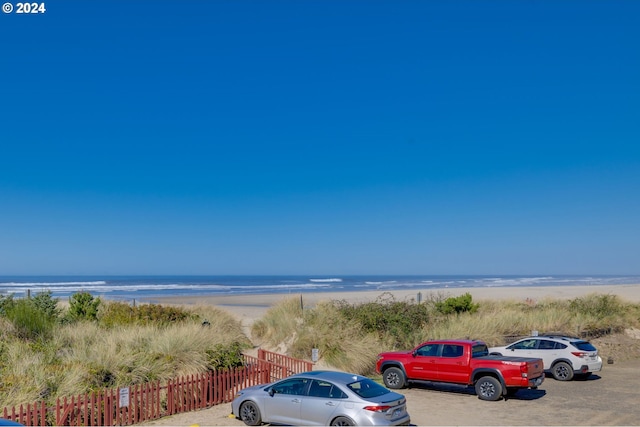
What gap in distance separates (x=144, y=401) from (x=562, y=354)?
14268mm

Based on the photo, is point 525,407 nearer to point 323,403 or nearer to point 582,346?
point 582,346

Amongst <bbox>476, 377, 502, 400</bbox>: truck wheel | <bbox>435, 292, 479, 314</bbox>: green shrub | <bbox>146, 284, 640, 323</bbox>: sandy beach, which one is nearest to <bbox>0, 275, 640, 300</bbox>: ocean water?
<bbox>146, 284, 640, 323</bbox>: sandy beach

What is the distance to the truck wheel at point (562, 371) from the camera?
1998 cm

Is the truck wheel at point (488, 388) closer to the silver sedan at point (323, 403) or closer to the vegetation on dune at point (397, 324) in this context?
the vegetation on dune at point (397, 324)

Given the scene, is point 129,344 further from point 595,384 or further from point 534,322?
point 534,322

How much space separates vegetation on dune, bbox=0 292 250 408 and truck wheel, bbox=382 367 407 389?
189 inches

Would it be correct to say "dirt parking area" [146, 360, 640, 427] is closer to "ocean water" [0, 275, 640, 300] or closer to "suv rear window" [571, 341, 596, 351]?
"suv rear window" [571, 341, 596, 351]

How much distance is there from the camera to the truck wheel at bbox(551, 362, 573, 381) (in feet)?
65.6

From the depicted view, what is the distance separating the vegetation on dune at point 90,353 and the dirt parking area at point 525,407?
70.2 inches

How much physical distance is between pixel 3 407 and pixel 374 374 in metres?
12.6

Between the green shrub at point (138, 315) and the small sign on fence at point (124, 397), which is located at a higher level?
the green shrub at point (138, 315)

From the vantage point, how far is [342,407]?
11672mm

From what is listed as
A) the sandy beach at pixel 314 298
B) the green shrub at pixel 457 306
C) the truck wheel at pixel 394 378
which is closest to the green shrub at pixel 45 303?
the truck wheel at pixel 394 378

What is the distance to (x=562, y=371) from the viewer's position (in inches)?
796
